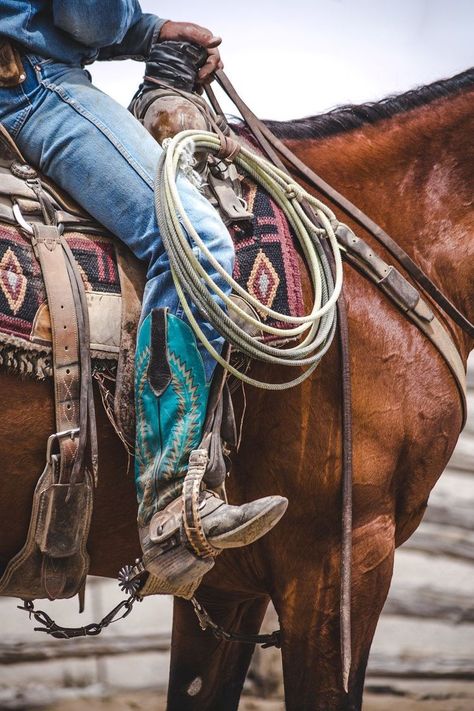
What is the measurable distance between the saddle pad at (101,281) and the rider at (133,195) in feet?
0.32

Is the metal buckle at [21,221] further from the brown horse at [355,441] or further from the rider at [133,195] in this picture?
the brown horse at [355,441]

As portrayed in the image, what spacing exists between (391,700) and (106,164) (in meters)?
4.00

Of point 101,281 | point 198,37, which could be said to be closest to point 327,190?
point 198,37

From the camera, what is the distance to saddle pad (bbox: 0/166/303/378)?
2.69m

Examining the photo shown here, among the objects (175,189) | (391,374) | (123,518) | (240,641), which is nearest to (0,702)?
(240,641)

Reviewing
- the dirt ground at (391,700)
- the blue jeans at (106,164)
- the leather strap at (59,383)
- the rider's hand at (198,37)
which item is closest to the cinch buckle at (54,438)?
the leather strap at (59,383)

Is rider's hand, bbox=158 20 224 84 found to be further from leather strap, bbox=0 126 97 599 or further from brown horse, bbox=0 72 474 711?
leather strap, bbox=0 126 97 599

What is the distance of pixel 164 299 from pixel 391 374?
31.1 inches

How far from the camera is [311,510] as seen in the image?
10.1ft

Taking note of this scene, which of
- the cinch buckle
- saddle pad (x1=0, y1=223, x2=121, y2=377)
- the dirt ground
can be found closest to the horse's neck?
saddle pad (x1=0, y1=223, x2=121, y2=377)

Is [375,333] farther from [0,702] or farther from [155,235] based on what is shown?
[0,702]

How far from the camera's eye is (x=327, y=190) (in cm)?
329

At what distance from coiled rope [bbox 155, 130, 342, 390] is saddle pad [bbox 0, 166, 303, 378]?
0.05 metres

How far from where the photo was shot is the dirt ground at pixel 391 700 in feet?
17.8
